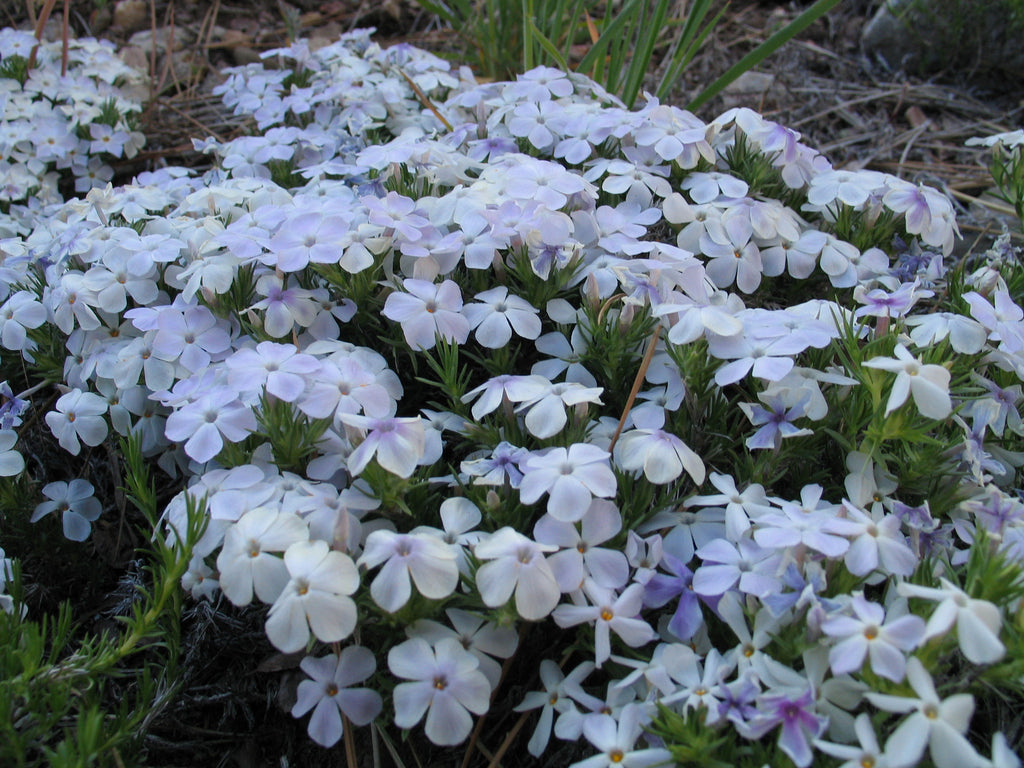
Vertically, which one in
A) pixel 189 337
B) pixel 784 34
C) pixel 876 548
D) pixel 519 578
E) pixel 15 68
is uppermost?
pixel 784 34

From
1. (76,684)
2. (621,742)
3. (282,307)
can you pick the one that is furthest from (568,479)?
(76,684)

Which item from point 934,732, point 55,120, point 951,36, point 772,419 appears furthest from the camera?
point 951,36

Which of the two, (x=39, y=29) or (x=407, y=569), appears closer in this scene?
(x=407, y=569)

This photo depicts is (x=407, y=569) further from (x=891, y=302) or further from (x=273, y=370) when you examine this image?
(x=891, y=302)

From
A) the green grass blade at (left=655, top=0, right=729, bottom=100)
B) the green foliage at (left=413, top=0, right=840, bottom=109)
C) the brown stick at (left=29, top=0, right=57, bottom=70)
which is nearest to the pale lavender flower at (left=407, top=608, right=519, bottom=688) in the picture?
the green foliage at (left=413, top=0, right=840, bottom=109)

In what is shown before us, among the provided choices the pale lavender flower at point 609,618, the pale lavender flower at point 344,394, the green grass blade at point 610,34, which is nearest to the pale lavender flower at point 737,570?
the pale lavender flower at point 609,618

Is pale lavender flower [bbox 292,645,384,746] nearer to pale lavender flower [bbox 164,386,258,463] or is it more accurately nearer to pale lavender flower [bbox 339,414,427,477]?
pale lavender flower [bbox 339,414,427,477]
